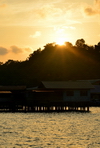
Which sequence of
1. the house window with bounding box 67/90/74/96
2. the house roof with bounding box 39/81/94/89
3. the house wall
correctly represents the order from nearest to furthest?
the house wall
the house window with bounding box 67/90/74/96
the house roof with bounding box 39/81/94/89

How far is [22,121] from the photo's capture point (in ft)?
222

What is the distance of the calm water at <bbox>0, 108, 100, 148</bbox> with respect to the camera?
43125 millimetres

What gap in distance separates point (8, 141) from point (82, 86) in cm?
5111

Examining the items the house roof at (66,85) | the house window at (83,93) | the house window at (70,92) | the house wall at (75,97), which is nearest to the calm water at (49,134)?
the house wall at (75,97)

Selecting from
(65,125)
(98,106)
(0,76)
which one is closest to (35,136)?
(65,125)

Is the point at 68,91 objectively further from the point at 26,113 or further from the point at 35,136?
the point at 35,136

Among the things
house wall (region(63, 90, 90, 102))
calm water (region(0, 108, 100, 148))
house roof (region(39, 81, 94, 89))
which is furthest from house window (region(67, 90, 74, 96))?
calm water (region(0, 108, 100, 148))

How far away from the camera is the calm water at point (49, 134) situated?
4312 centimetres

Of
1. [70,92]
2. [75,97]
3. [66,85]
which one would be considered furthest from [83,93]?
[66,85]

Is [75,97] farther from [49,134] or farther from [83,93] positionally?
[49,134]

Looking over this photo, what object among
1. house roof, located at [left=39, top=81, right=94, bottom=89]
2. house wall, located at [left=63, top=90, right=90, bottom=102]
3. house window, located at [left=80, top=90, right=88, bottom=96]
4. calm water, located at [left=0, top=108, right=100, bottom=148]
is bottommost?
calm water, located at [left=0, top=108, right=100, bottom=148]

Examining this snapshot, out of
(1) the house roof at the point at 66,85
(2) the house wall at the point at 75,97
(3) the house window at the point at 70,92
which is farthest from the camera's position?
(1) the house roof at the point at 66,85

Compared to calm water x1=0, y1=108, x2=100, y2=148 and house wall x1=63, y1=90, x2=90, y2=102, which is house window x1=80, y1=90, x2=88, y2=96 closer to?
house wall x1=63, y1=90, x2=90, y2=102

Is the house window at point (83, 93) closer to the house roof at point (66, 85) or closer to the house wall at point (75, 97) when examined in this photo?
the house wall at point (75, 97)
